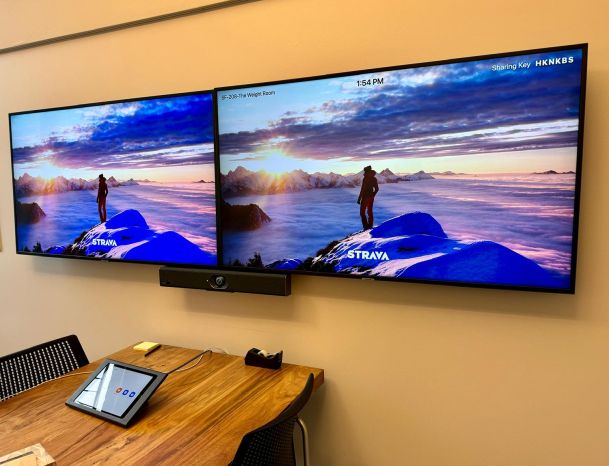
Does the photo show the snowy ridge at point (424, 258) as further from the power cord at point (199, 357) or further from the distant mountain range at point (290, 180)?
the power cord at point (199, 357)

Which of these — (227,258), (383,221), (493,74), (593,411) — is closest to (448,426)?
(593,411)

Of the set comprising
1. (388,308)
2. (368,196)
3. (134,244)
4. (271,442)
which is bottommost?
(271,442)

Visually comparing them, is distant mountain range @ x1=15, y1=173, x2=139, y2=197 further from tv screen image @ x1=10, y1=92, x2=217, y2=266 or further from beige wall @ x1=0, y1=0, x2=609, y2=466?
beige wall @ x1=0, y1=0, x2=609, y2=466

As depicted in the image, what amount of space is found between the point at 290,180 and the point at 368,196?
35 centimetres

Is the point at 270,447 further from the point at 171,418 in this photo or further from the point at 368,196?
the point at 368,196

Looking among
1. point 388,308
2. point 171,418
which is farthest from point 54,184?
point 388,308

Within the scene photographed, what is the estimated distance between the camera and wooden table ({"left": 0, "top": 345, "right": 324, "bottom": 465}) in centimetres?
134

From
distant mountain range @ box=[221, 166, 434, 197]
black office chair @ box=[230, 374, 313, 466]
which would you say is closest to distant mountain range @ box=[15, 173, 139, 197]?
distant mountain range @ box=[221, 166, 434, 197]

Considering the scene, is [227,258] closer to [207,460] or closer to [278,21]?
[207,460]

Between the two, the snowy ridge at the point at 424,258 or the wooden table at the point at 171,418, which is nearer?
the wooden table at the point at 171,418

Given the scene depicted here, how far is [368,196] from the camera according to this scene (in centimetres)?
170

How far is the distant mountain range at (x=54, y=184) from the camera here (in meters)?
2.26

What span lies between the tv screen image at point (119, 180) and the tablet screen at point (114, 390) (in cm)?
58

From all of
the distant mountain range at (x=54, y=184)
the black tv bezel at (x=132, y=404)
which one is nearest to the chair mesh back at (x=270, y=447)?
the black tv bezel at (x=132, y=404)
